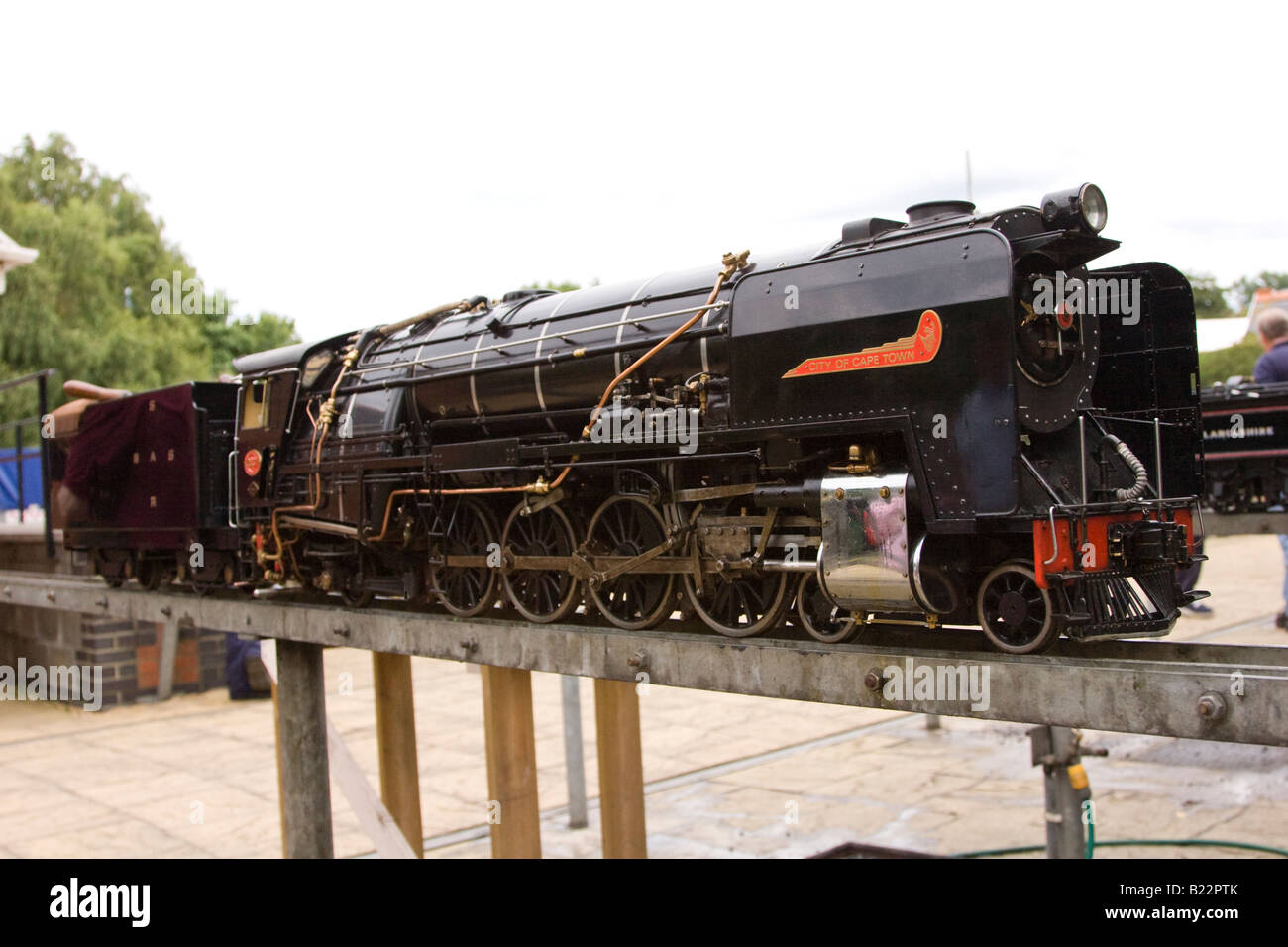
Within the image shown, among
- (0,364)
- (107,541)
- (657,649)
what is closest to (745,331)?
(657,649)

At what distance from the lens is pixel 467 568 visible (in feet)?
29.8

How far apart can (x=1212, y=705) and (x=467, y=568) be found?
5.90 m

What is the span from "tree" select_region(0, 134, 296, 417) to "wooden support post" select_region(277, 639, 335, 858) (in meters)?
21.5

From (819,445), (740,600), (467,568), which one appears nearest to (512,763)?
(467,568)

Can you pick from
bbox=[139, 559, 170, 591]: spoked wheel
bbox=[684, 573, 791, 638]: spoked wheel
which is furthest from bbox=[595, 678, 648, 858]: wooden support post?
bbox=[139, 559, 170, 591]: spoked wheel

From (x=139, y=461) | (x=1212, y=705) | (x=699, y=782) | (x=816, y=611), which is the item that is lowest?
(x=699, y=782)

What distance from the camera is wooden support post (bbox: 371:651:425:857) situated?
9.62m

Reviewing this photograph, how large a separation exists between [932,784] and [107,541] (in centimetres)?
987

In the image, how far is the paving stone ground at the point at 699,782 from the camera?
12.4m

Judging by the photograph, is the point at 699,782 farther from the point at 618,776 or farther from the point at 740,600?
the point at 740,600

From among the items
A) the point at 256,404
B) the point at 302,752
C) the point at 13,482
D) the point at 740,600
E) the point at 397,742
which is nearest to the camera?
the point at 740,600

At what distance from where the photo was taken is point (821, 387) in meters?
6.11

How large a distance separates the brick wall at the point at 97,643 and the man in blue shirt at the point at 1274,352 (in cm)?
1602
